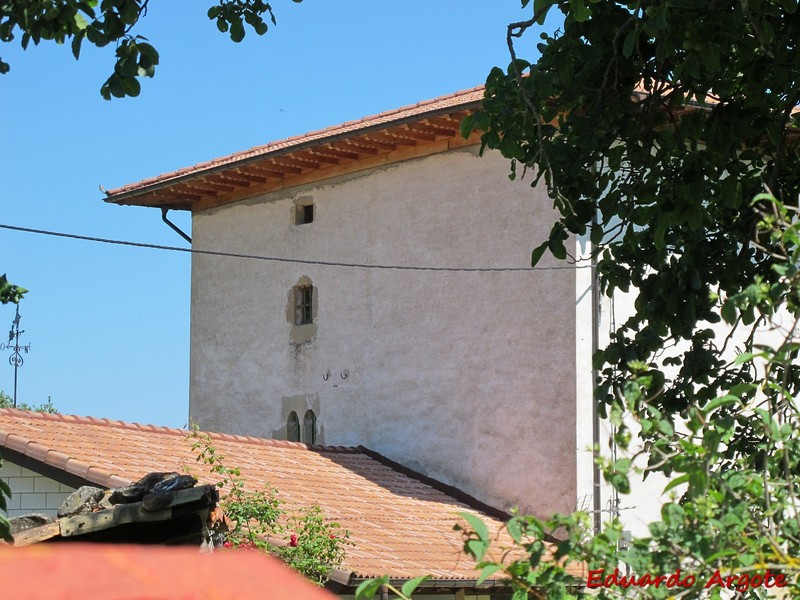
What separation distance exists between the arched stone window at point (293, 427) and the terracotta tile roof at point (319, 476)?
4.50 feet

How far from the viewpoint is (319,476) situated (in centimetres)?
1468

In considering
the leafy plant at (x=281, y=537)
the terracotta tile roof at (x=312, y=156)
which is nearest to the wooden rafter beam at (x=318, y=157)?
the terracotta tile roof at (x=312, y=156)

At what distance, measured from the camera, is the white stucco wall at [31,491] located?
11617 millimetres

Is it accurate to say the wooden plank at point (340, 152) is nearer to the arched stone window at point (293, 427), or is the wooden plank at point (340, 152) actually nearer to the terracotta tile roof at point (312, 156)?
the terracotta tile roof at point (312, 156)

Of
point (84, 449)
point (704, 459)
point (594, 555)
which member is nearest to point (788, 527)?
point (704, 459)

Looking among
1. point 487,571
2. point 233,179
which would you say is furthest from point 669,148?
point 233,179

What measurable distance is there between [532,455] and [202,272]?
6885 mm

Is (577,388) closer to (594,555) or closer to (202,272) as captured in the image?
(202,272)

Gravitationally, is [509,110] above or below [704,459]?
above

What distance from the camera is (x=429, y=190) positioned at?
1619cm

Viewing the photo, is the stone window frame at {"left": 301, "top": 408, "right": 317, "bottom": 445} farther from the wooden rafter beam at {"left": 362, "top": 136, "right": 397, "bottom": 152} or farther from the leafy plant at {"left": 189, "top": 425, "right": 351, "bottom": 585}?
the leafy plant at {"left": 189, "top": 425, "right": 351, "bottom": 585}

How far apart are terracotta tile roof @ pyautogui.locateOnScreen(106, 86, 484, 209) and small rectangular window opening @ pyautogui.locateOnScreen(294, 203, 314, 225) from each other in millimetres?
394

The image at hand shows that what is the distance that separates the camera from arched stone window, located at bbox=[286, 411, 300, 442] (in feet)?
57.6

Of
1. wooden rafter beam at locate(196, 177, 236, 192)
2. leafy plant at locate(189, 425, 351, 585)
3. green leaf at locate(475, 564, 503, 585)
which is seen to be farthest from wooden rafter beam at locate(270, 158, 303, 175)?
green leaf at locate(475, 564, 503, 585)
